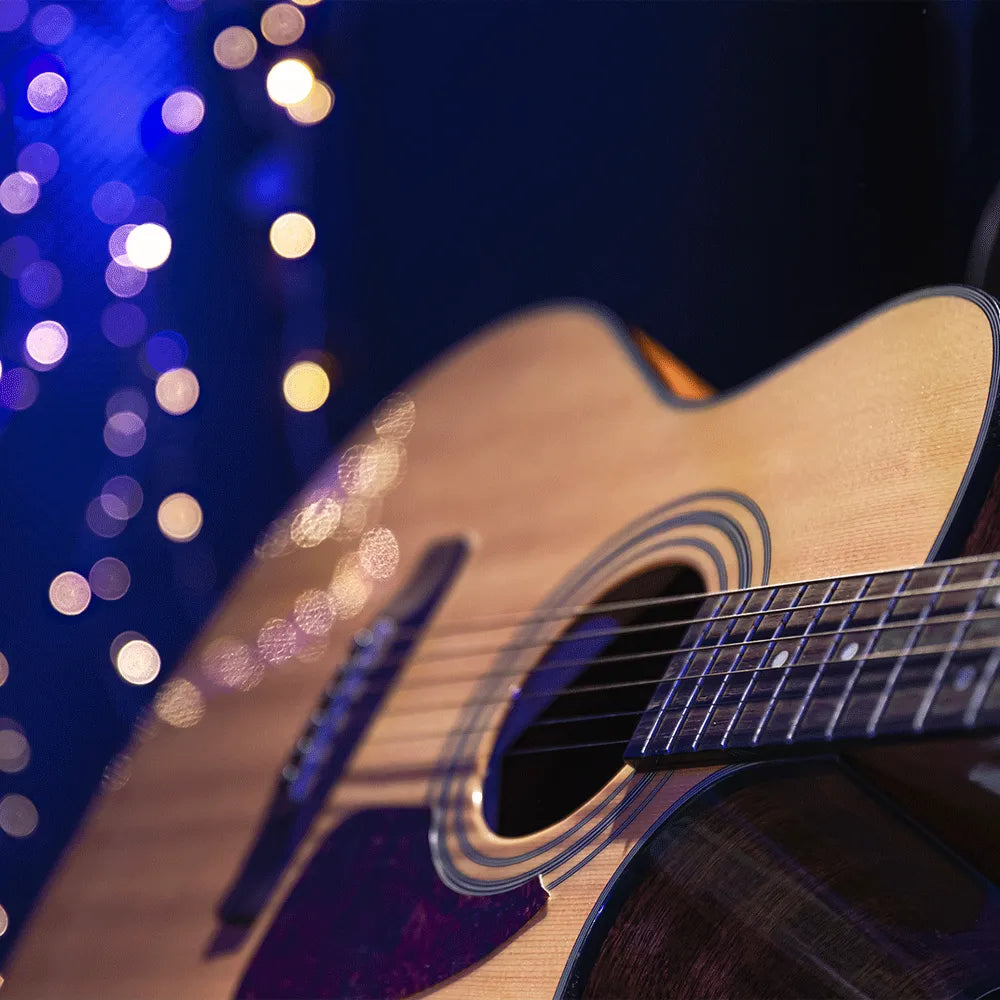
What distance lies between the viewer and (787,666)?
52cm

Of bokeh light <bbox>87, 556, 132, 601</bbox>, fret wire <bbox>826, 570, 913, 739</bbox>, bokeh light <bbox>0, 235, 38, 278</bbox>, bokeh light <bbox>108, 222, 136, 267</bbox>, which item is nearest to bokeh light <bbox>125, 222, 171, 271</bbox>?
bokeh light <bbox>108, 222, 136, 267</bbox>

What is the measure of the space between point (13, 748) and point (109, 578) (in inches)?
8.7

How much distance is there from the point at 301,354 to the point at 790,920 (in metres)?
0.98

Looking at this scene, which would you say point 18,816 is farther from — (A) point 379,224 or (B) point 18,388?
(A) point 379,224

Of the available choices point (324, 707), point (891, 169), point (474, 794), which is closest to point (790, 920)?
point (474, 794)

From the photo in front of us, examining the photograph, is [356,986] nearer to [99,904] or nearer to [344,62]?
[99,904]

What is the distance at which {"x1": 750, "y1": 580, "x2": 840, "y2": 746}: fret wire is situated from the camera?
504 millimetres

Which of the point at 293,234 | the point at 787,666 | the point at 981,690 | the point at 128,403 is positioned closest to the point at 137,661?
the point at 128,403

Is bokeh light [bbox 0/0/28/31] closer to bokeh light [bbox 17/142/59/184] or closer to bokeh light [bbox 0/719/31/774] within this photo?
bokeh light [bbox 17/142/59/184]

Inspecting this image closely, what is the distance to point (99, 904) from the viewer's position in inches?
33.4

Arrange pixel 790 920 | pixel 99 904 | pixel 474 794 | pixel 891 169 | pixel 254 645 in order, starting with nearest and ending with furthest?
pixel 790 920 → pixel 474 794 → pixel 99 904 → pixel 254 645 → pixel 891 169

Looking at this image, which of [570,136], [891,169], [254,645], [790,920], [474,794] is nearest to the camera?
[790,920]

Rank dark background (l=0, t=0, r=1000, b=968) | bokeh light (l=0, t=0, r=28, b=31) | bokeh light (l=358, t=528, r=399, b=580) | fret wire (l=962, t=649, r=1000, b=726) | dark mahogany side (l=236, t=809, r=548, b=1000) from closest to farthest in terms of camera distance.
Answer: fret wire (l=962, t=649, r=1000, b=726) < dark mahogany side (l=236, t=809, r=548, b=1000) < bokeh light (l=358, t=528, r=399, b=580) < dark background (l=0, t=0, r=1000, b=968) < bokeh light (l=0, t=0, r=28, b=31)

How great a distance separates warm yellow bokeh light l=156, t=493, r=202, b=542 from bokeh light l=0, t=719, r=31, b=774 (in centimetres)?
28
